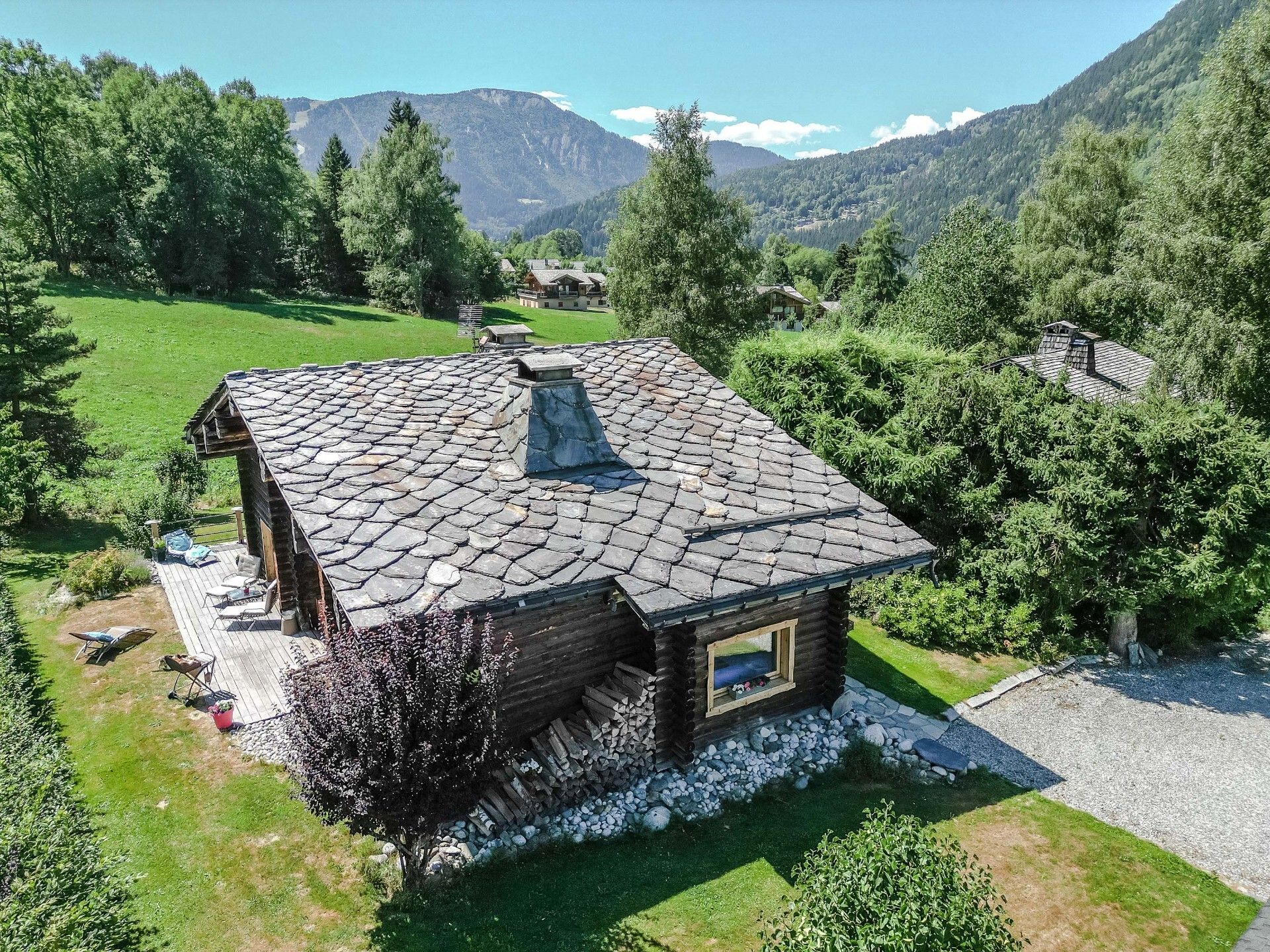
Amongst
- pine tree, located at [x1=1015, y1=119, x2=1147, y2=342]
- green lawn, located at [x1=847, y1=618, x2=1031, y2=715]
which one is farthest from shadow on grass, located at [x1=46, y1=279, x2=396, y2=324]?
green lawn, located at [x1=847, y1=618, x2=1031, y2=715]

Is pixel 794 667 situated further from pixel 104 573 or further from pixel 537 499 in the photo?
pixel 104 573

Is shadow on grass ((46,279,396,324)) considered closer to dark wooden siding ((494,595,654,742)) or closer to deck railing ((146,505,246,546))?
deck railing ((146,505,246,546))

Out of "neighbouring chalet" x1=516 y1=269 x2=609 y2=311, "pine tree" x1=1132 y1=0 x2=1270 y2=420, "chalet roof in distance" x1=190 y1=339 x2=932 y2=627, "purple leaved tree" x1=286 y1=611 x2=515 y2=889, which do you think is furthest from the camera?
"neighbouring chalet" x1=516 y1=269 x2=609 y2=311

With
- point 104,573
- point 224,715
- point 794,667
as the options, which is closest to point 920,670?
point 794,667

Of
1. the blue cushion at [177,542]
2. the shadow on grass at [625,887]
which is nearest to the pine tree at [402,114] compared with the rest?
the blue cushion at [177,542]

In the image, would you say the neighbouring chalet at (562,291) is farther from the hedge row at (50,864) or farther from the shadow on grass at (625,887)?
the shadow on grass at (625,887)

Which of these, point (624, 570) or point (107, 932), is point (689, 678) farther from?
point (107, 932)

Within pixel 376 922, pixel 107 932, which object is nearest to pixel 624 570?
pixel 376 922
